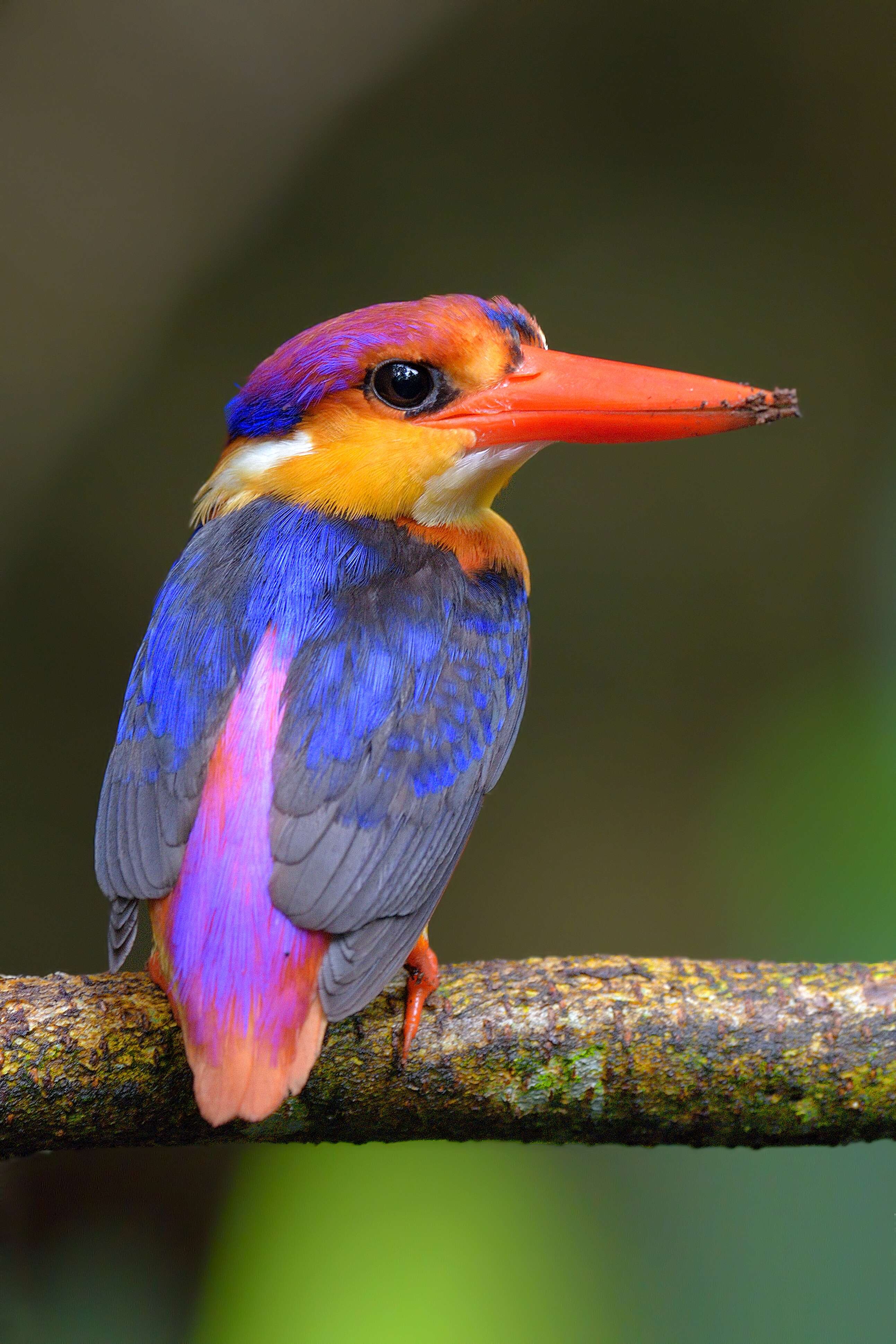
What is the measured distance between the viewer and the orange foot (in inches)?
Result: 54.1

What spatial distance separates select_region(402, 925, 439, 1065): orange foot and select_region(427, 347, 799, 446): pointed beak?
660 mm

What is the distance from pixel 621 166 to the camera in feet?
10.5

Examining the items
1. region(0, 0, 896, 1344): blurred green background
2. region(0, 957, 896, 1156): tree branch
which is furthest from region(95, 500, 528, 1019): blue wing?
region(0, 0, 896, 1344): blurred green background

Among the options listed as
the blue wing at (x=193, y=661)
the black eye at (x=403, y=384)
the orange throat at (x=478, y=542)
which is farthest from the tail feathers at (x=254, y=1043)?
the black eye at (x=403, y=384)

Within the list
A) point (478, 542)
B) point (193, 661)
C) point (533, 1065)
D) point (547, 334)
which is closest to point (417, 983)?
point (533, 1065)

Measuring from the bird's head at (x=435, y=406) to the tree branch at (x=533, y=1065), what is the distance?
0.65m

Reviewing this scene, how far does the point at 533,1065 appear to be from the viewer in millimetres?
1388

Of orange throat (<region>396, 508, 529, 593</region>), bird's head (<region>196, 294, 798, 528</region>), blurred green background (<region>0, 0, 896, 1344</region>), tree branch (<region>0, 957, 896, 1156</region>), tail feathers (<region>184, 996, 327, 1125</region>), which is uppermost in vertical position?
blurred green background (<region>0, 0, 896, 1344</region>)

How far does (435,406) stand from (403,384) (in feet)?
0.17

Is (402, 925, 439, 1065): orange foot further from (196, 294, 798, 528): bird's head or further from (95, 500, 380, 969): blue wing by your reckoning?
(196, 294, 798, 528): bird's head

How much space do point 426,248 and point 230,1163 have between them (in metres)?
2.32

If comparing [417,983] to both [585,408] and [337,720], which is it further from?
[585,408]

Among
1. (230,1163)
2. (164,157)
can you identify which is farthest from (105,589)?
(230,1163)

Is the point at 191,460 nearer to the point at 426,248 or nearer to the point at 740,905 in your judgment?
the point at 426,248
